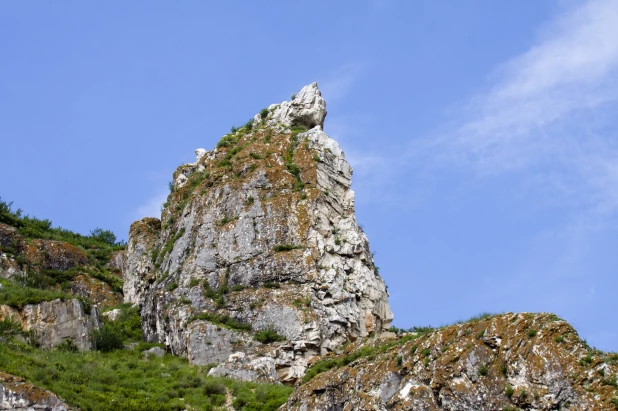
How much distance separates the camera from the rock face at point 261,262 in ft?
170

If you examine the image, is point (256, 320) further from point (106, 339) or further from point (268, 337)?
point (106, 339)

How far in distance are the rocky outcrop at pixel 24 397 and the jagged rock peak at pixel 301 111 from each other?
32994 mm

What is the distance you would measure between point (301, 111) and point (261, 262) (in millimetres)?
17250

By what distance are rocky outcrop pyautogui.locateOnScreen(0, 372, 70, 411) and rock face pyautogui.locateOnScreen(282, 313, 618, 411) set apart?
9785 mm

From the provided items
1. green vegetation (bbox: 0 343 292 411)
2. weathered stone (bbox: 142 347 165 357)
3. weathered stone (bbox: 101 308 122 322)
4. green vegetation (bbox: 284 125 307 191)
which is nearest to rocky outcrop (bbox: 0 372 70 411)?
green vegetation (bbox: 0 343 292 411)

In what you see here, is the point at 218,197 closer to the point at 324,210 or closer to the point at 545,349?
the point at 324,210

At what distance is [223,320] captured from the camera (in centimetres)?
5331

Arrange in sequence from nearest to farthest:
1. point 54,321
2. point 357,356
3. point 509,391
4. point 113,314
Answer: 1. point 509,391
2. point 357,356
3. point 54,321
4. point 113,314

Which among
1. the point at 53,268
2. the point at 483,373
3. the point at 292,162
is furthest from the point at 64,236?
the point at 483,373

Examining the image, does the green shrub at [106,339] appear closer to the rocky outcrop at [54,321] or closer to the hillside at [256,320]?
the hillside at [256,320]

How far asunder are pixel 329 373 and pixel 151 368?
14.6m

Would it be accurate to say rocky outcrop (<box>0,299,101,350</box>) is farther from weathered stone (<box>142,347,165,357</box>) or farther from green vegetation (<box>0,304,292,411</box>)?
weathered stone (<box>142,347,165,357</box>)

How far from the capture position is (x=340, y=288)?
5372cm

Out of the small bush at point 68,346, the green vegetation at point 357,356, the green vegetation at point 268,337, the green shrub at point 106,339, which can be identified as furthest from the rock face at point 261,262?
the green vegetation at point 357,356
